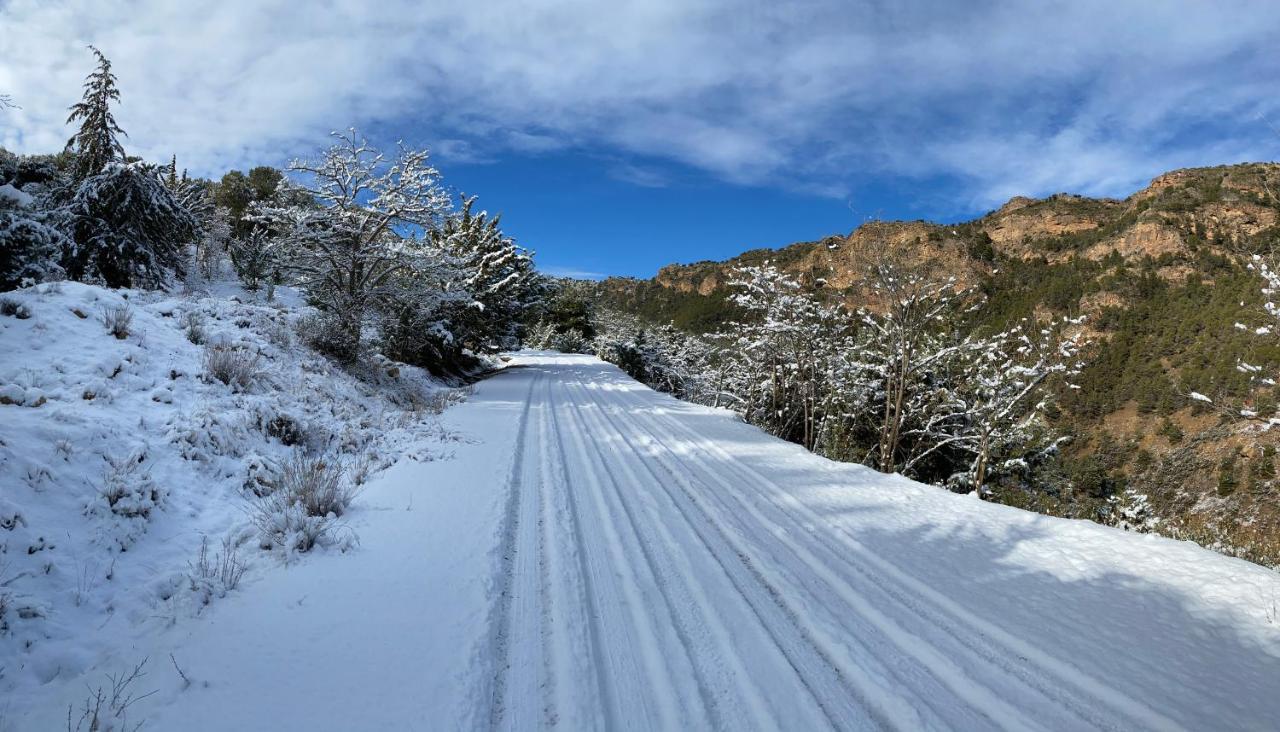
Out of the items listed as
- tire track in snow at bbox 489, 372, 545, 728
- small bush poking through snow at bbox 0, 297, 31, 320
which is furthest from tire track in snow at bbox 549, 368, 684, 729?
small bush poking through snow at bbox 0, 297, 31, 320

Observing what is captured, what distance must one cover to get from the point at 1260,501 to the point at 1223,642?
1808 centimetres

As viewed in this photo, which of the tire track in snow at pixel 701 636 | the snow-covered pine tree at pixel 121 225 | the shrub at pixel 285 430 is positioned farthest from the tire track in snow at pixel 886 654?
the snow-covered pine tree at pixel 121 225

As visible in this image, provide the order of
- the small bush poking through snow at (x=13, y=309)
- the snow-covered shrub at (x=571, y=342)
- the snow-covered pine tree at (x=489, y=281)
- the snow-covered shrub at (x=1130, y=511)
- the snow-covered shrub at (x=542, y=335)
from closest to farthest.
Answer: the small bush poking through snow at (x=13, y=309), the snow-covered shrub at (x=1130, y=511), the snow-covered pine tree at (x=489, y=281), the snow-covered shrub at (x=571, y=342), the snow-covered shrub at (x=542, y=335)

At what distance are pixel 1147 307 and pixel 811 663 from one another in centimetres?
6301

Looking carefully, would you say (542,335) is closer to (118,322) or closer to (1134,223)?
(118,322)

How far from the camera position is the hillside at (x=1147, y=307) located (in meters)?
11.6

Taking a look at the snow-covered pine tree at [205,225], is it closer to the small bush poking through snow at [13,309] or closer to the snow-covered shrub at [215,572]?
the small bush poking through snow at [13,309]

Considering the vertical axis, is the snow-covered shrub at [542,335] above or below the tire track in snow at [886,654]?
above

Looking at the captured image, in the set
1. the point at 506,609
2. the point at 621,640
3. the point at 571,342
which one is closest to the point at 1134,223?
the point at 571,342

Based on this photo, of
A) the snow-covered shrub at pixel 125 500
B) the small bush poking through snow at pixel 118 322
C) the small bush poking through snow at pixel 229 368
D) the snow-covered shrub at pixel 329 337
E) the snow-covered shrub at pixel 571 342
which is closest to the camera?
the snow-covered shrub at pixel 125 500

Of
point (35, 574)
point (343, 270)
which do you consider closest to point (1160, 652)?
point (35, 574)

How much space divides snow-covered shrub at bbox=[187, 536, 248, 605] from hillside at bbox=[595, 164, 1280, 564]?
9.50m

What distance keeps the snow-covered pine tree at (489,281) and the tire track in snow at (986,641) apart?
1927 cm

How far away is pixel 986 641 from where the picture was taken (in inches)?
136
